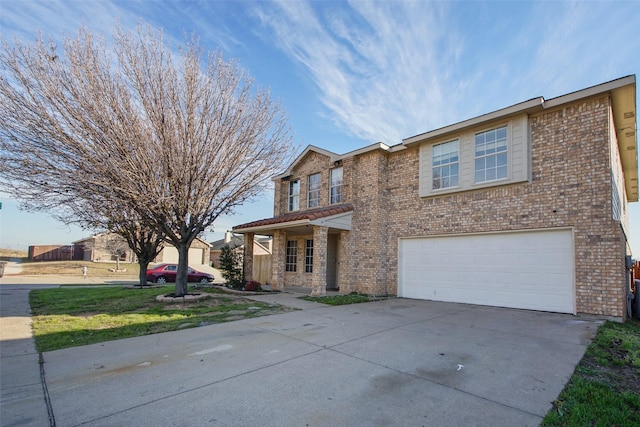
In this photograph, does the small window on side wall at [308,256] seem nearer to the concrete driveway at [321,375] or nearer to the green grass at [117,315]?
the green grass at [117,315]

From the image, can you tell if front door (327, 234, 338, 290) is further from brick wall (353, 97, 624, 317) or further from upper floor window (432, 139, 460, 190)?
upper floor window (432, 139, 460, 190)

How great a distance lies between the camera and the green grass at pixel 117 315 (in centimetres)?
658

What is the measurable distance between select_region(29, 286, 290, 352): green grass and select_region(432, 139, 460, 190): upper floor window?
6999 mm

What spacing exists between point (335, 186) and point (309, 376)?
11372 mm

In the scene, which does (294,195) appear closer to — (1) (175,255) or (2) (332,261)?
(2) (332,261)

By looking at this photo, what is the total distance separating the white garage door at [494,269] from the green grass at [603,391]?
11.0 ft

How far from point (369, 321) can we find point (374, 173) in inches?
276

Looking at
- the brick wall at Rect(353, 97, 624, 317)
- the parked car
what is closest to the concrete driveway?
the brick wall at Rect(353, 97, 624, 317)

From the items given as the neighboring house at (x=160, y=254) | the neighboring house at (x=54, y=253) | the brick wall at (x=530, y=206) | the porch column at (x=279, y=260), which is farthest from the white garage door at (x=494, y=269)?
the neighboring house at (x=54, y=253)

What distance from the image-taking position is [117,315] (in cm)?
863

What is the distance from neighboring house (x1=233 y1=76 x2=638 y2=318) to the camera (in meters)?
8.56

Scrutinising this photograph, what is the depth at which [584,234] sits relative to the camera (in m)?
8.59

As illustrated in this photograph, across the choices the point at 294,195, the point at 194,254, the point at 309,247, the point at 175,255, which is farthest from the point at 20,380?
the point at 175,255

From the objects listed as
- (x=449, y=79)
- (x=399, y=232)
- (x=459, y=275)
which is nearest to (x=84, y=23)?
(x=449, y=79)
